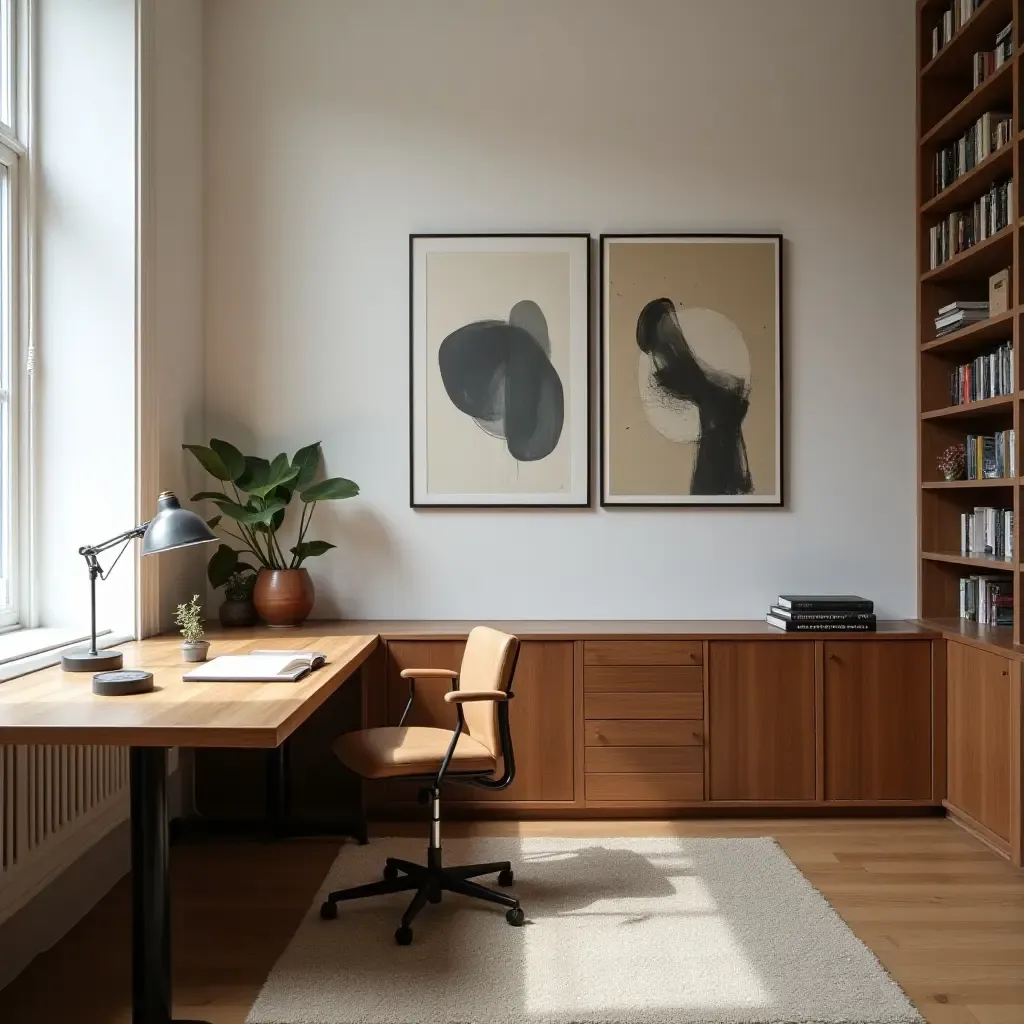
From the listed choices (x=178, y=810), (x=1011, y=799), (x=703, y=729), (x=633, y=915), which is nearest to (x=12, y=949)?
(x=178, y=810)

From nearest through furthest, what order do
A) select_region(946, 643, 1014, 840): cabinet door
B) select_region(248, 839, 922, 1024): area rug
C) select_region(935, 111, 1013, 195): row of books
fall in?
select_region(248, 839, 922, 1024): area rug → select_region(946, 643, 1014, 840): cabinet door → select_region(935, 111, 1013, 195): row of books

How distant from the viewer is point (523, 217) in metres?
4.21

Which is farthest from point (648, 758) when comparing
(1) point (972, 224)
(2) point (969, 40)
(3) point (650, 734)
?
(2) point (969, 40)

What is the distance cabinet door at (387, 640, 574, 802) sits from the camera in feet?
12.5

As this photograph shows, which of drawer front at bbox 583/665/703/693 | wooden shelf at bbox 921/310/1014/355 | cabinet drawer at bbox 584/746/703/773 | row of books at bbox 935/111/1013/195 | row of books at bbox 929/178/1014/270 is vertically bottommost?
cabinet drawer at bbox 584/746/703/773

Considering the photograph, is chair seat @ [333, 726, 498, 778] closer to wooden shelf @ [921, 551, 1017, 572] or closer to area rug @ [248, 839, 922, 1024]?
area rug @ [248, 839, 922, 1024]

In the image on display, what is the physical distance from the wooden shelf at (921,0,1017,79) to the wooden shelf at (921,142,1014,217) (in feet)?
1.04

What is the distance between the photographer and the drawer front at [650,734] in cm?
379

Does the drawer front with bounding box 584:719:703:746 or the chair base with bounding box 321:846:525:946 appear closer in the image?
the chair base with bounding box 321:846:525:946

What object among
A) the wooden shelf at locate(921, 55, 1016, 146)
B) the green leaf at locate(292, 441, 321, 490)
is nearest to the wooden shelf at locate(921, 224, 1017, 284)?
the wooden shelf at locate(921, 55, 1016, 146)

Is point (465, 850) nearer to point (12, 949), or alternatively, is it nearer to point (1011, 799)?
point (12, 949)

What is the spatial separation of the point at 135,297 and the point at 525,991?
2611 mm

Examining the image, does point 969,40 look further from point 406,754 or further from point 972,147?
point 406,754

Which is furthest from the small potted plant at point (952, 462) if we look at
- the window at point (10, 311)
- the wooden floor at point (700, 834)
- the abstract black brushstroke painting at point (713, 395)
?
the window at point (10, 311)
